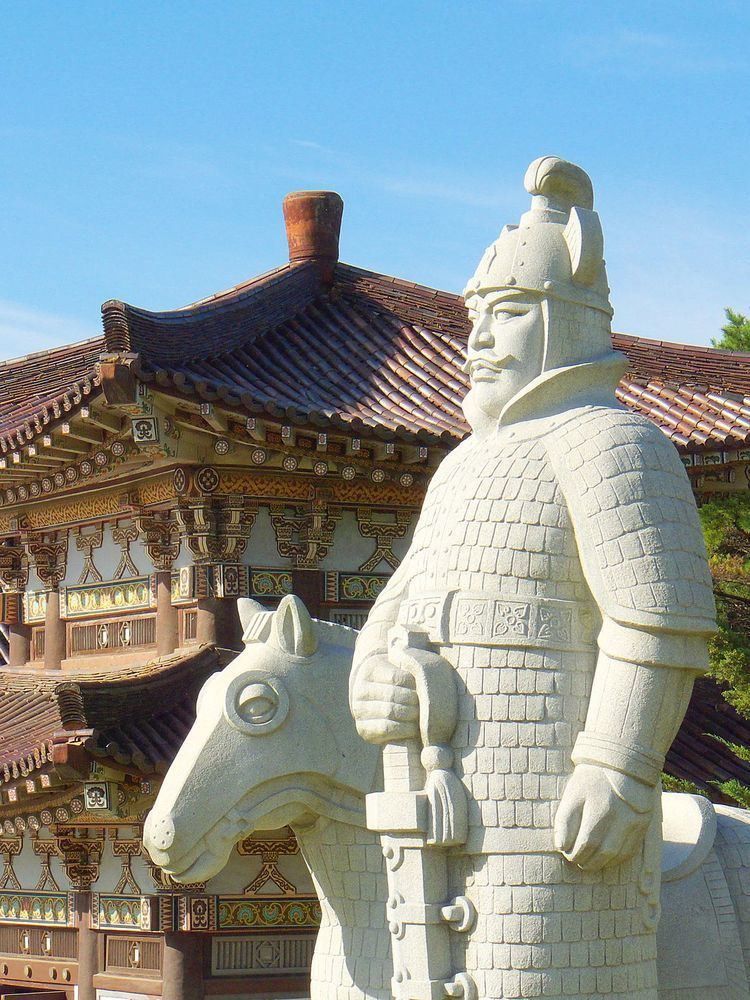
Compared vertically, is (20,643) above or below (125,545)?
below

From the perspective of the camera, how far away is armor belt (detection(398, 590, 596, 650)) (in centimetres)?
461

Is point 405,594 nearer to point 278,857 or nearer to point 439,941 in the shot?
point 439,941

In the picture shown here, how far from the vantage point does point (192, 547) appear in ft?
33.3

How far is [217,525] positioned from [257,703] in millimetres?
5107

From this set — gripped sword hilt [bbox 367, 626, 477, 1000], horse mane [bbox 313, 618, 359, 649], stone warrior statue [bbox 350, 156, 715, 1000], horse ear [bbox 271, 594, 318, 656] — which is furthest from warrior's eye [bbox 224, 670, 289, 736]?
gripped sword hilt [bbox 367, 626, 477, 1000]

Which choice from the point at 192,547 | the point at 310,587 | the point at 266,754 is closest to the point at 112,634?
the point at 192,547

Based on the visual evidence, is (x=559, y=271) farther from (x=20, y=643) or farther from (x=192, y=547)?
(x=20, y=643)

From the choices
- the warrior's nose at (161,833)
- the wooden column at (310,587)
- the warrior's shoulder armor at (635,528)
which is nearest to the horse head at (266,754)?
the warrior's nose at (161,833)

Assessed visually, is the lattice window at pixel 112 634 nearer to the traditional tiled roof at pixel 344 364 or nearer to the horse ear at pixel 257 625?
the traditional tiled roof at pixel 344 364

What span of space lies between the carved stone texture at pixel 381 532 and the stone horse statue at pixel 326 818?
5.09 meters

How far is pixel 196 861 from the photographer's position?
5.00 m

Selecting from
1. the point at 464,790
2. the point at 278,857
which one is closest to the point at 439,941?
the point at 464,790

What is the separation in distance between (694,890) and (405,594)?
1.24m

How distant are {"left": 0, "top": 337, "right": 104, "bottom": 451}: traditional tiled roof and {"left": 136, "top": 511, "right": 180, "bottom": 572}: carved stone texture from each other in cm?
95
